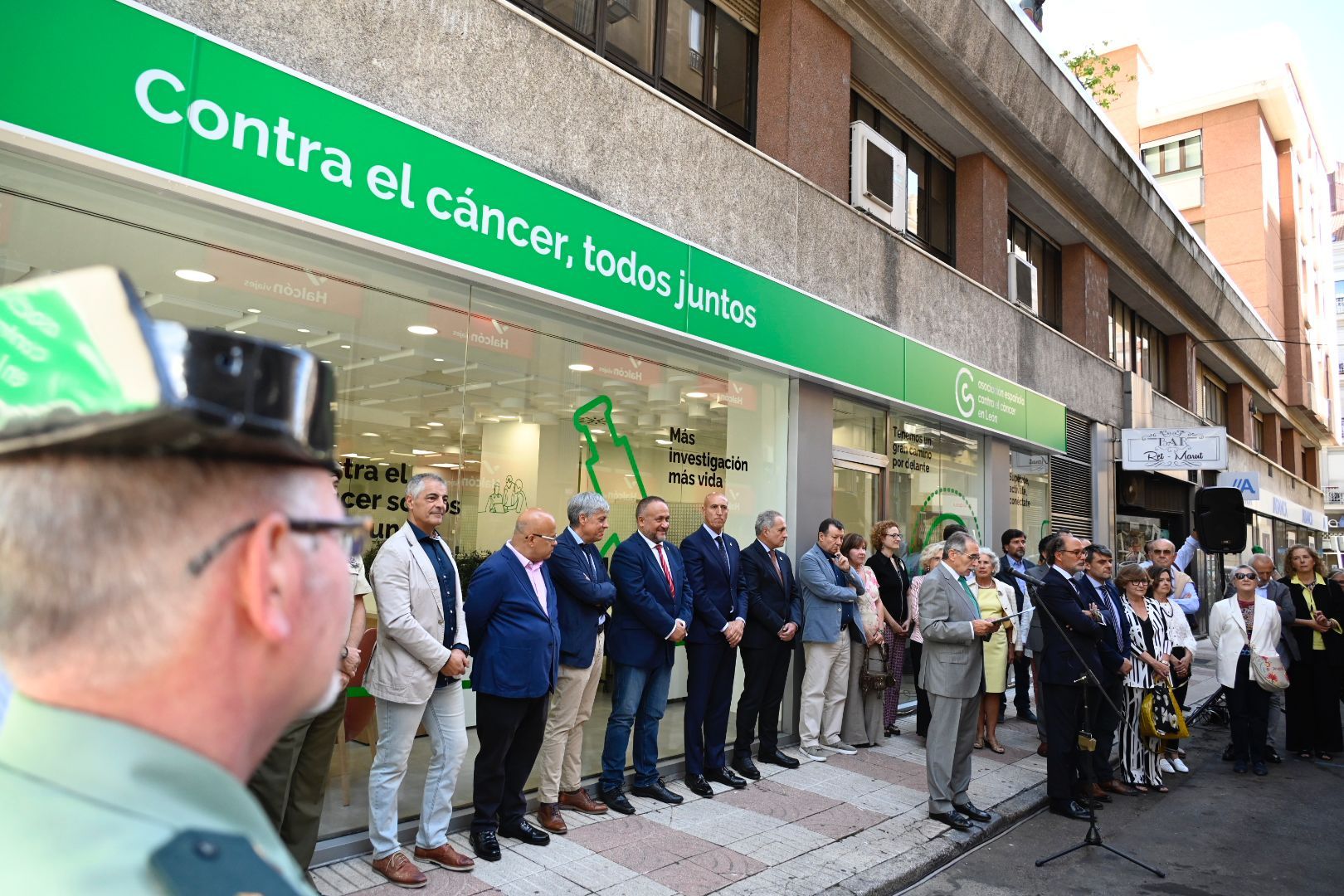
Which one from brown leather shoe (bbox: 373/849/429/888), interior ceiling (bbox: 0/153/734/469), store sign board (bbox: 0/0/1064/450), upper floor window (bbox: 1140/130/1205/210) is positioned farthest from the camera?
upper floor window (bbox: 1140/130/1205/210)

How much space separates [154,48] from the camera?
396 cm

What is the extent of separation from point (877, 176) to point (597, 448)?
513 cm

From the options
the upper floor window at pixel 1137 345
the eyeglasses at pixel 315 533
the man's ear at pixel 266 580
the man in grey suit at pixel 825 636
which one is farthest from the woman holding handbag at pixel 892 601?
the upper floor window at pixel 1137 345

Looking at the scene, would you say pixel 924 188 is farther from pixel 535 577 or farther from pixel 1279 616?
pixel 535 577

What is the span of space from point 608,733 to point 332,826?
1808 mm

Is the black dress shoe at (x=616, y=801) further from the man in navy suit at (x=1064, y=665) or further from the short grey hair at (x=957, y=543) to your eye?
the man in navy suit at (x=1064, y=665)

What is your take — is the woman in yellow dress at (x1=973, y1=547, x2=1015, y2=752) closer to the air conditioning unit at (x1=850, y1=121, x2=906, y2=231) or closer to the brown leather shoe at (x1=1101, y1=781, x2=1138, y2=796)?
the brown leather shoe at (x1=1101, y1=781, x2=1138, y2=796)

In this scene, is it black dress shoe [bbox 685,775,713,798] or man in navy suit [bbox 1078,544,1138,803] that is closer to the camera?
black dress shoe [bbox 685,775,713,798]

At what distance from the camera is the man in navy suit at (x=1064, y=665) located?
655 cm

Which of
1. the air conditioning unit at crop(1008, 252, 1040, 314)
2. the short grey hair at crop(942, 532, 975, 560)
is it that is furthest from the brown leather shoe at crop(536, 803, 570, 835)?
the air conditioning unit at crop(1008, 252, 1040, 314)

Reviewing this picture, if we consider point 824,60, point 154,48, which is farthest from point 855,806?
point 824,60

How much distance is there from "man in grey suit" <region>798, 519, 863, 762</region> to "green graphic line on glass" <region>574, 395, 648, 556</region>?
1.77m

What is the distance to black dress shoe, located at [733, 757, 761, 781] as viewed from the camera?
693cm

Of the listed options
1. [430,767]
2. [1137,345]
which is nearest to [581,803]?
[430,767]
